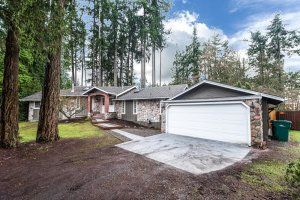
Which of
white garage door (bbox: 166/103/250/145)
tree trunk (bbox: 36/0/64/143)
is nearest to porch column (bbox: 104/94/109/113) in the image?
white garage door (bbox: 166/103/250/145)

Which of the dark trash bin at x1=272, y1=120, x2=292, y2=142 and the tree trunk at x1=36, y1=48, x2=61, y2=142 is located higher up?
the tree trunk at x1=36, y1=48, x2=61, y2=142

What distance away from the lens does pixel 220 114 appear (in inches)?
408

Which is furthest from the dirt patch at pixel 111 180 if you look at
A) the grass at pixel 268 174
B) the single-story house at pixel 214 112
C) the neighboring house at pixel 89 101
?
the neighboring house at pixel 89 101

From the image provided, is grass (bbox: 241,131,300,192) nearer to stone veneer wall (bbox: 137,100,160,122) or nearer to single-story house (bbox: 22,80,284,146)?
single-story house (bbox: 22,80,284,146)

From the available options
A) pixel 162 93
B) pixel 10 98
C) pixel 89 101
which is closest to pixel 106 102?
pixel 89 101

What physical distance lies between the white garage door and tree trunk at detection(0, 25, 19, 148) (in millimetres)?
8744

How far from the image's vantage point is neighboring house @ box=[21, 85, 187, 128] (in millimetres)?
18875

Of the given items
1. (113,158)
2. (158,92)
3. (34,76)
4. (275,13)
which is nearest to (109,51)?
(34,76)

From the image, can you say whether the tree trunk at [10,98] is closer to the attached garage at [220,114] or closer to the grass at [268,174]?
the attached garage at [220,114]

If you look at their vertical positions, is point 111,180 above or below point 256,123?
below

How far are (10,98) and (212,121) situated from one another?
9896 millimetres

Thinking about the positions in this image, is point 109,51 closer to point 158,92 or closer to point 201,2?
point 158,92

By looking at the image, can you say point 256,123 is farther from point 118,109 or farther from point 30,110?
point 30,110

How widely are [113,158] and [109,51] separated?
1191 inches
